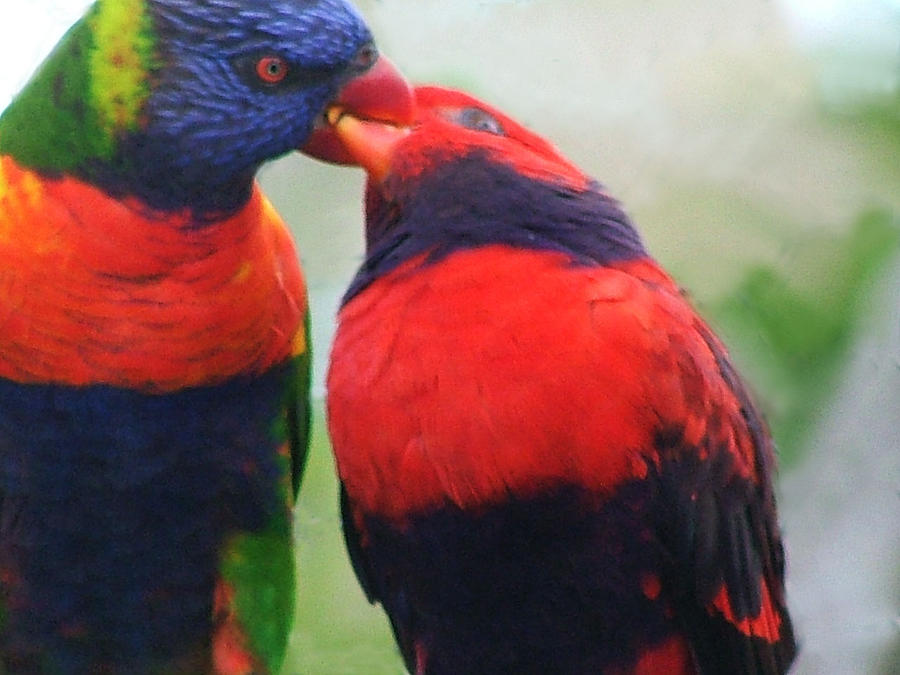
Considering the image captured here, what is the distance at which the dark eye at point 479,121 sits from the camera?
2.97 feet

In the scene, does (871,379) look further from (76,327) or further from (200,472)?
(76,327)

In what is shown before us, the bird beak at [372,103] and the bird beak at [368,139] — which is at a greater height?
the bird beak at [372,103]

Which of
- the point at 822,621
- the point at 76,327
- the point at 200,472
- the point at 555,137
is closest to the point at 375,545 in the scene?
the point at 200,472

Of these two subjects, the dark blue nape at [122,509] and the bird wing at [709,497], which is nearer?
the bird wing at [709,497]

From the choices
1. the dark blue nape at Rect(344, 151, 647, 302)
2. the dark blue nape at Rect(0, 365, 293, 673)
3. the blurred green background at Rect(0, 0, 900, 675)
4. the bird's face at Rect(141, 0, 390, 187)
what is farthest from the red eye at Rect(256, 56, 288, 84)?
the blurred green background at Rect(0, 0, 900, 675)

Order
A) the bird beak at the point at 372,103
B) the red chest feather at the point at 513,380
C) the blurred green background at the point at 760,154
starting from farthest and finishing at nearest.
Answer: the blurred green background at the point at 760,154 < the bird beak at the point at 372,103 < the red chest feather at the point at 513,380

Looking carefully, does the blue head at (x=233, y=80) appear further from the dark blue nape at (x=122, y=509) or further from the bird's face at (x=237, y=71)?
the dark blue nape at (x=122, y=509)

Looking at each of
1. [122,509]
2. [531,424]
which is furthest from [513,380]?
[122,509]

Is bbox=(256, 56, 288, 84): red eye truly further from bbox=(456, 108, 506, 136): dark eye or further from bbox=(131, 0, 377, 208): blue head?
bbox=(456, 108, 506, 136): dark eye

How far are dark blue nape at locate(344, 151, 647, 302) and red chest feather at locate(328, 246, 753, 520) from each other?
2 cm

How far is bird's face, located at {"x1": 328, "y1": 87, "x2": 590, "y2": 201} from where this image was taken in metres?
0.88

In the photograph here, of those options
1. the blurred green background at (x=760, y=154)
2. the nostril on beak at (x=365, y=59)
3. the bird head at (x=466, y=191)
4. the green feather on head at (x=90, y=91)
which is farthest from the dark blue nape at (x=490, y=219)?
the blurred green background at (x=760, y=154)

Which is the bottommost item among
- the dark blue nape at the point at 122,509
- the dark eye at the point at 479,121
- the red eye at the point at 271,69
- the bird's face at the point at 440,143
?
the dark blue nape at the point at 122,509

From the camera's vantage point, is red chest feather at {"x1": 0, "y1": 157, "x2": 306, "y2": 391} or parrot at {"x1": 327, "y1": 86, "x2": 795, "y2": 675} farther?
red chest feather at {"x1": 0, "y1": 157, "x2": 306, "y2": 391}
